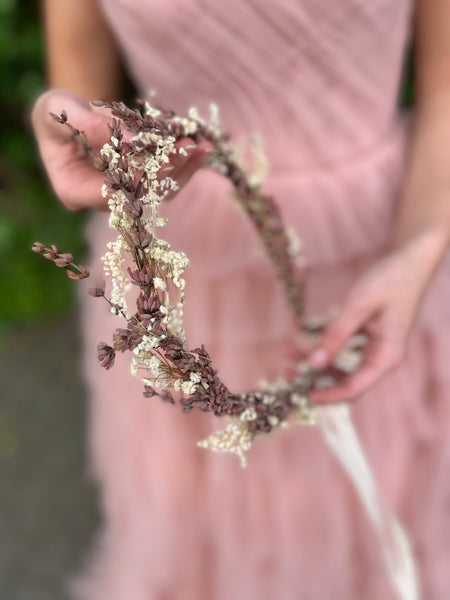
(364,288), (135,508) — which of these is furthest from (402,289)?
(135,508)

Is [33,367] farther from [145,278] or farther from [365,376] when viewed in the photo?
[145,278]

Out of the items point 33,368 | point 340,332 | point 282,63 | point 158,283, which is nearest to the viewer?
point 158,283

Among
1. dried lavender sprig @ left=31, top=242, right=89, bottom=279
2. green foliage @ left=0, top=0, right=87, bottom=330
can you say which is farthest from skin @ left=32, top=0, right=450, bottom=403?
green foliage @ left=0, top=0, right=87, bottom=330

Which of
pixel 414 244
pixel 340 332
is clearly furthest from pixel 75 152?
pixel 414 244

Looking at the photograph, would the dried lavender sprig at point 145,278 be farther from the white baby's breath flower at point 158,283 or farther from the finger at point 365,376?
the finger at point 365,376

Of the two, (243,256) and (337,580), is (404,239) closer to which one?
(243,256)

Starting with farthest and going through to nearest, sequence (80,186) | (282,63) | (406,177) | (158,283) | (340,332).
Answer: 1. (406,177)
2. (282,63)
3. (340,332)
4. (80,186)
5. (158,283)

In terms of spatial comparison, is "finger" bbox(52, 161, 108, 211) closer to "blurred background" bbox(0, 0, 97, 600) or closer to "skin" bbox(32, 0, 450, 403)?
"skin" bbox(32, 0, 450, 403)
